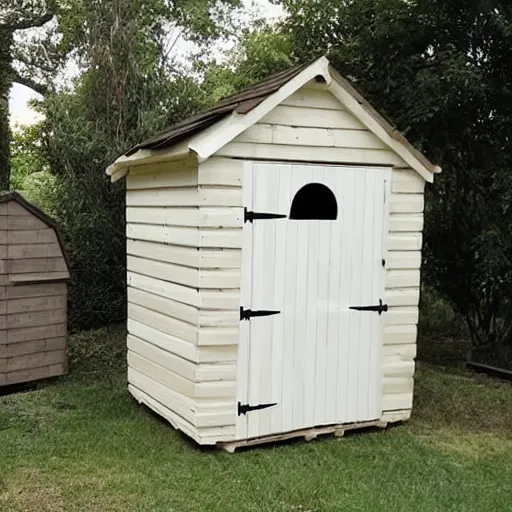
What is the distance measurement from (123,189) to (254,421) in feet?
14.7

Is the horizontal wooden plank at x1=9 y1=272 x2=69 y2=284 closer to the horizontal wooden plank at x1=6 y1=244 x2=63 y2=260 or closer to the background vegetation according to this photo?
the horizontal wooden plank at x1=6 y1=244 x2=63 y2=260

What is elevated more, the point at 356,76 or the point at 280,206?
the point at 356,76

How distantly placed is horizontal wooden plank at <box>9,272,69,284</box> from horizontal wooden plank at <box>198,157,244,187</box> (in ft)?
7.93

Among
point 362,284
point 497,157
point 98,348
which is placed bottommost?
point 98,348

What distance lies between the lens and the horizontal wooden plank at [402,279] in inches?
191

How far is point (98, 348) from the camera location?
764cm

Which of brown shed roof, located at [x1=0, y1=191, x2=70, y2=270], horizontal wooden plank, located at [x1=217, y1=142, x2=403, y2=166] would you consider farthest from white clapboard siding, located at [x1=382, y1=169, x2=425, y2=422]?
brown shed roof, located at [x1=0, y1=191, x2=70, y2=270]

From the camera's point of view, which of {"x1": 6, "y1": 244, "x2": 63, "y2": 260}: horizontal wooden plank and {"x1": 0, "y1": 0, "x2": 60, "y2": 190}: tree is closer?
{"x1": 6, "y1": 244, "x2": 63, "y2": 260}: horizontal wooden plank

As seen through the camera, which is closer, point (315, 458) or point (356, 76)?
point (315, 458)

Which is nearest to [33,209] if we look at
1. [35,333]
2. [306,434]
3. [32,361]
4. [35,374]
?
[35,333]

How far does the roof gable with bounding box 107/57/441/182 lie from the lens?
4.10m

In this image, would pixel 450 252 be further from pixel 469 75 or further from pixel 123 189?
pixel 123 189

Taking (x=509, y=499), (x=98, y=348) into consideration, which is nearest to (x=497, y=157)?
(x=509, y=499)

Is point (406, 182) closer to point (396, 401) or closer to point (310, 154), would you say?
point (310, 154)
